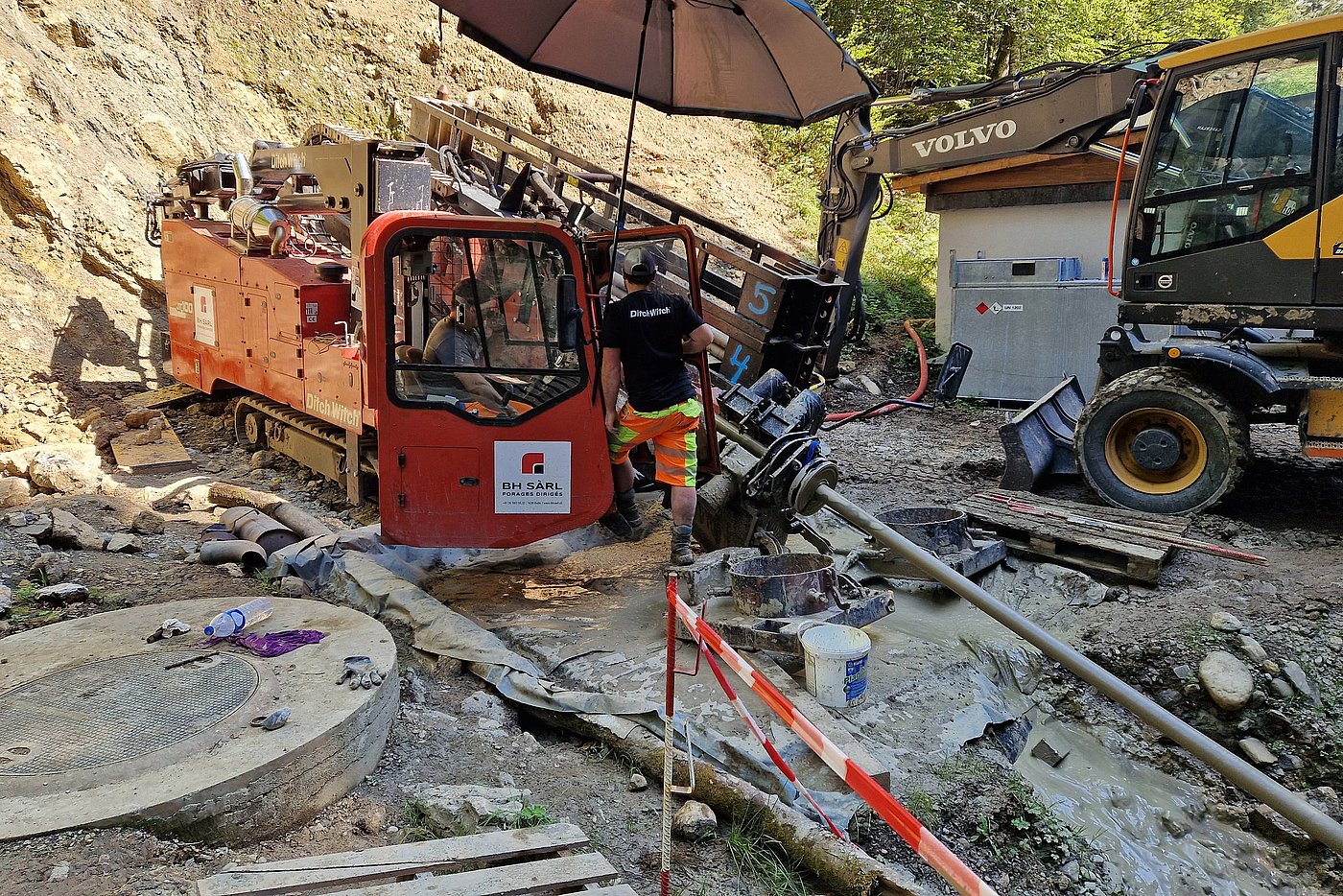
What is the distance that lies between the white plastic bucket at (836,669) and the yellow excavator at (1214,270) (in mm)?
3817

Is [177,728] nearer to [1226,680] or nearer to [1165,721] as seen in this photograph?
[1165,721]

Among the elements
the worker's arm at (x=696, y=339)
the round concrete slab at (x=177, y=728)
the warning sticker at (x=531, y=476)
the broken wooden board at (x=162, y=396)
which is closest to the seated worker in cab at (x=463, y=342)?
the warning sticker at (x=531, y=476)

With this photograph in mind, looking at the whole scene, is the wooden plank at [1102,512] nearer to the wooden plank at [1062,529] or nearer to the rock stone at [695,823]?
the wooden plank at [1062,529]

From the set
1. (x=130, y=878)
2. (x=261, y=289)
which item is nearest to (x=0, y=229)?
(x=261, y=289)

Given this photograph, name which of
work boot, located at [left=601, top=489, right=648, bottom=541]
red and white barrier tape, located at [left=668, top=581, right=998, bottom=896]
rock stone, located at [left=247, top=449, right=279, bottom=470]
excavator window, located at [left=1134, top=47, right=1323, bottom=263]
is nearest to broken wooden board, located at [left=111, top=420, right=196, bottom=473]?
rock stone, located at [left=247, top=449, right=279, bottom=470]

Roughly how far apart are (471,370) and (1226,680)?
4.27m

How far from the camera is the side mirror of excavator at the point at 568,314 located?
518cm

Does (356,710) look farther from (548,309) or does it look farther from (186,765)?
(548,309)

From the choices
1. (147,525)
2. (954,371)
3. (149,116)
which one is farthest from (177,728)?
(149,116)

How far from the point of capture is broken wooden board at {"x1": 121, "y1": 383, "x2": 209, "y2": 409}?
31.8 ft

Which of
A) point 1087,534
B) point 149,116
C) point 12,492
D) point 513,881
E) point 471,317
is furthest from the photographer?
point 149,116

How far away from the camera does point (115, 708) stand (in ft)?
11.8

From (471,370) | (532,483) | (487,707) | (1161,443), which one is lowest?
(487,707)

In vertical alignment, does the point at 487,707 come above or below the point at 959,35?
below
